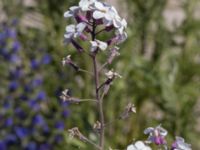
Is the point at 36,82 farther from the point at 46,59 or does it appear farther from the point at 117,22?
the point at 117,22

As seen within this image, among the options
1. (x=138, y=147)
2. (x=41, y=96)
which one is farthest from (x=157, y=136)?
(x=41, y=96)

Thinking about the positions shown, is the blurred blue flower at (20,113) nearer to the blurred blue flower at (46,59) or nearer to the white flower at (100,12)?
the blurred blue flower at (46,59)

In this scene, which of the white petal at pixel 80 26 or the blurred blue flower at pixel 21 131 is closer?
the white petal at pixel 80 26

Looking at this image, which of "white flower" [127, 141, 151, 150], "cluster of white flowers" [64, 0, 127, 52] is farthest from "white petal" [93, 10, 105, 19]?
"white flower" [127, 141, 151, 150]

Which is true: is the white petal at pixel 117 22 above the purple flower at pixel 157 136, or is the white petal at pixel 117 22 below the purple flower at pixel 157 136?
above

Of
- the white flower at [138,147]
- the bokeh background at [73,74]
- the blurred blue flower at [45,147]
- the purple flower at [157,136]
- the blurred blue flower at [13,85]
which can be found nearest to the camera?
the white flower at [138,147]

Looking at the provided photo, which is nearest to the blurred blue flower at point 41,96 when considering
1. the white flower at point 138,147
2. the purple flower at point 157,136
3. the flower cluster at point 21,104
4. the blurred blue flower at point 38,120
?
the flower cluster at point 21,104

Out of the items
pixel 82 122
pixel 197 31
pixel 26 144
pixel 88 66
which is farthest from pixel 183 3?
pixel 26 144
